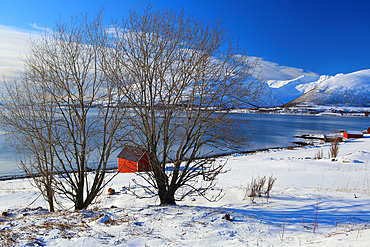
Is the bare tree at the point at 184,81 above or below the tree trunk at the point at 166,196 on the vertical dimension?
above

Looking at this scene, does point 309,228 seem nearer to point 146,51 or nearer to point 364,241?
point 364,241

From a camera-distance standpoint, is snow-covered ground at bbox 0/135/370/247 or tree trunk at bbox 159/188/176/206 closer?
snow-covered ground at bbox 0/135/370/247

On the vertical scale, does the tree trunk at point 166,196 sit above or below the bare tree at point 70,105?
below

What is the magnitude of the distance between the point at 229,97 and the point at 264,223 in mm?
3259

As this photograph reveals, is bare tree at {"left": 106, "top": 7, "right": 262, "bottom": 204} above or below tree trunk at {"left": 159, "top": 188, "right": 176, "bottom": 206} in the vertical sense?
above

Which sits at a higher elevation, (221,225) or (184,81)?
(184,81)

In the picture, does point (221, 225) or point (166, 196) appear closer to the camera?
point (221, 225)

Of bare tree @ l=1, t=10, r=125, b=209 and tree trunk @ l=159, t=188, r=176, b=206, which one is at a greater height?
bare tree @ l=1, t=10, r=125, b=209

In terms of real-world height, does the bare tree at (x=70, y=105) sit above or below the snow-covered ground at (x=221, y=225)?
above

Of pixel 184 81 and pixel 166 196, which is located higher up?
pixel 184 81

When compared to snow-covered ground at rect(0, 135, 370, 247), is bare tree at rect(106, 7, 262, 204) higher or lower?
higher

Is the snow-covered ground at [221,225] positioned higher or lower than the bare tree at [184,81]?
lower

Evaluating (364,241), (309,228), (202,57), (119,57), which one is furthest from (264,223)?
(119,57)

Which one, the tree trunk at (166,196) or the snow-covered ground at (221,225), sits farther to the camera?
the tree trunk at (166,196)
